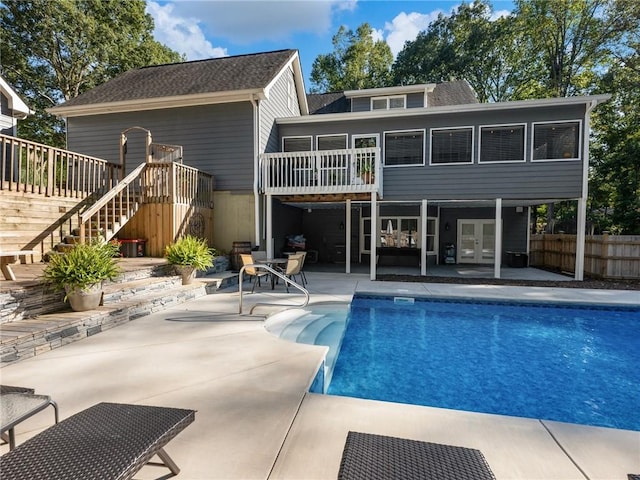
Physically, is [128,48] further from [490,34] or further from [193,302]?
[490,34]

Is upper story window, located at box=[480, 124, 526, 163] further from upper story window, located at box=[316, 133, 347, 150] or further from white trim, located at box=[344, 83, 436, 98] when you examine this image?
upper story window, located at box=[316, 133, 347, 150]

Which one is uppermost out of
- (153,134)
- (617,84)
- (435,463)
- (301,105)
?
(617,84)

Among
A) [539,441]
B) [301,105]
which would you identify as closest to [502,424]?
[539,441]

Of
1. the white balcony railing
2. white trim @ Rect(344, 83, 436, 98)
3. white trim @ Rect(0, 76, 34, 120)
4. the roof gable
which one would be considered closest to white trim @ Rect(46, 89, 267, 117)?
the roof gable

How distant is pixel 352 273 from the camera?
34.7 ft

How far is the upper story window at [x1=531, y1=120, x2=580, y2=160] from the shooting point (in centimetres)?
937

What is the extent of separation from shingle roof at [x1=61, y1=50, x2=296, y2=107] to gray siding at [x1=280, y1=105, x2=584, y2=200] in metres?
2.85

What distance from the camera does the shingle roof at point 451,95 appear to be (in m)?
13.2

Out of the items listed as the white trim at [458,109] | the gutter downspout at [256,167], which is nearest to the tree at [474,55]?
the white trim at [458,109]

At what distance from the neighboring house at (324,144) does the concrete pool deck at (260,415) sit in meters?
6.36

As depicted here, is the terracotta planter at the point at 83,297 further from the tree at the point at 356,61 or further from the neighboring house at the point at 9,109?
the tree at the point at 356,61

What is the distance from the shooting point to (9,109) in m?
9.66

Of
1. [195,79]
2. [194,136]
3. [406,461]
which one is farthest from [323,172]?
[406,461]

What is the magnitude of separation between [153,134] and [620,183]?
17.8 meters
